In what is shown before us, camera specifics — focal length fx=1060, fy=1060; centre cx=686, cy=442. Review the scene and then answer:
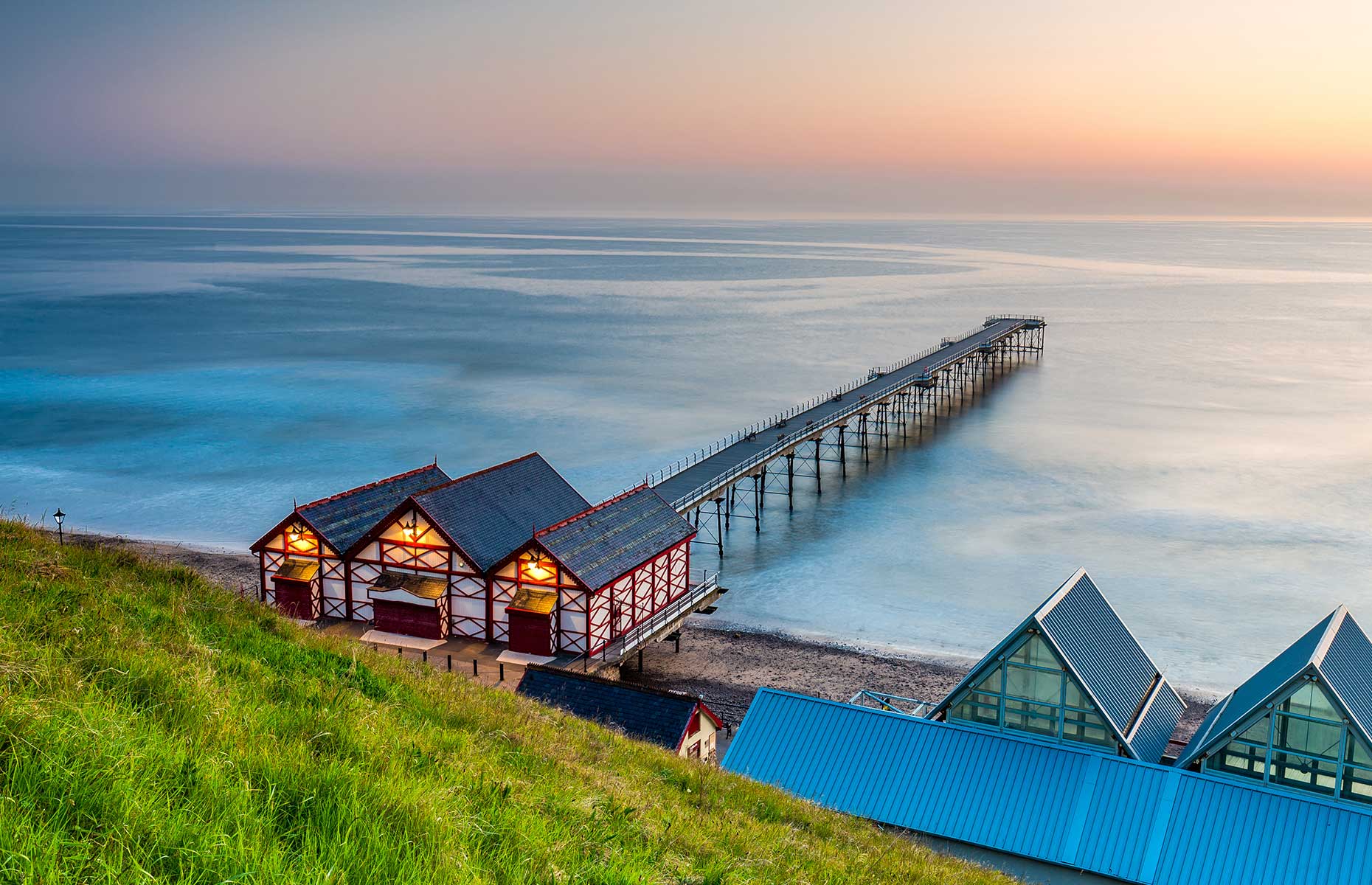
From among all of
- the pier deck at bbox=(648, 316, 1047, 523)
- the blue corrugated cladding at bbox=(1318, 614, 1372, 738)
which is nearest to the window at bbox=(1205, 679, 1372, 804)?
the blue corrugated cladding at bbox=(1318, 614, 1372, 738)

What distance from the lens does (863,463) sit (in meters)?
62.3

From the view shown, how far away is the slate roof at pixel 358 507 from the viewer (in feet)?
102

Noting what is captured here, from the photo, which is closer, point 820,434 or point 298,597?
point 298,597

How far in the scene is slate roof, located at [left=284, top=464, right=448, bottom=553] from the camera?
102ft

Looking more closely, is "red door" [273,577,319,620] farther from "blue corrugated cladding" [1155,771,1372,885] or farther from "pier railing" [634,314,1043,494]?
"blue corrugated cladding" [1155,771,1372,885]

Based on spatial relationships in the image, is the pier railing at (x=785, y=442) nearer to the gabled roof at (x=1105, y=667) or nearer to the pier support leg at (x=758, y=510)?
the pier support leg at (x=758, y=510)

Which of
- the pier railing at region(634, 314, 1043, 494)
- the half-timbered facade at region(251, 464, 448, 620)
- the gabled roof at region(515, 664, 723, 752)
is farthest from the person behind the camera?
the pier railing at region(634, 314, 1043, 494)

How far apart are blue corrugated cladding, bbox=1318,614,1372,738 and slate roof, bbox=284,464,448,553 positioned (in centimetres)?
2351

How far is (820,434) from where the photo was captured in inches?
2192

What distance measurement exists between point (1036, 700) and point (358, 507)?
20947 millimetres

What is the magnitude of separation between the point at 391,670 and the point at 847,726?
10.4 meters

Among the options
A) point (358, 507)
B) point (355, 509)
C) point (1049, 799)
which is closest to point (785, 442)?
point (358, 507)

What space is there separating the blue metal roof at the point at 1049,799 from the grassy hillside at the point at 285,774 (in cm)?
435

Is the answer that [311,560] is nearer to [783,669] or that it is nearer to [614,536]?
[614,536]
